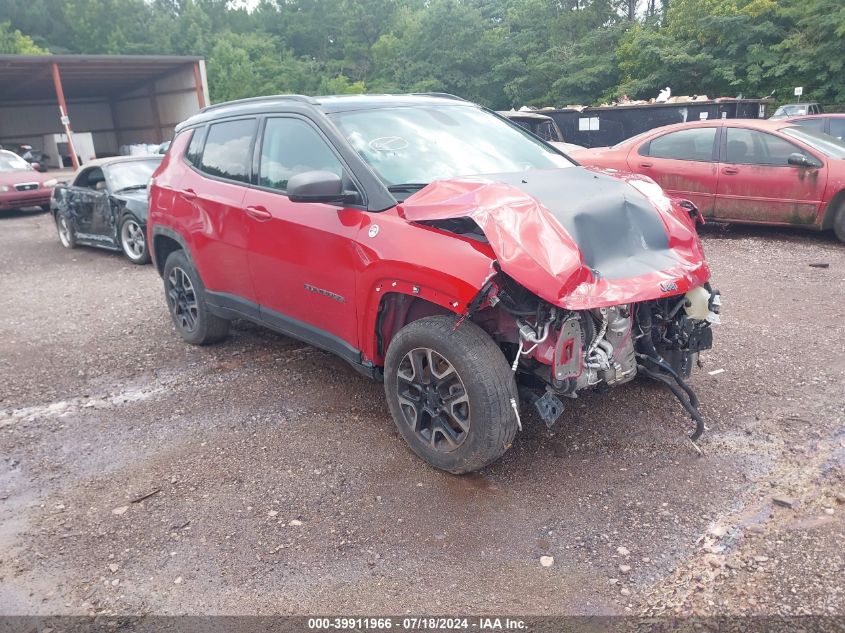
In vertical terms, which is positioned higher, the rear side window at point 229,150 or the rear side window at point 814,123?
the rear side window at point 229,150

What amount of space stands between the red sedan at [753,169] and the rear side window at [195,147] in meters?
6.34

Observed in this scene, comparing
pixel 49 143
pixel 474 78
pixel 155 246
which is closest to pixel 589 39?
pixel 474 78

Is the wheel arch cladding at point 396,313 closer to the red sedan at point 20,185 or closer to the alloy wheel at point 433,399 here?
the alloy wheel at point 433,399

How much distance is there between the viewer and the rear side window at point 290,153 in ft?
12.9

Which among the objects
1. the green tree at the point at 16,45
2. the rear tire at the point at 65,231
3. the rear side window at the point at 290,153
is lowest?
the rear tire at the point at 65,231

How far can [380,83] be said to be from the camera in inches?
2003

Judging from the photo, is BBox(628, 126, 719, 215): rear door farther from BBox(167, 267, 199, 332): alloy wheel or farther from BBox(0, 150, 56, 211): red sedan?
BBox(0, 150, 56, 211): red sedan

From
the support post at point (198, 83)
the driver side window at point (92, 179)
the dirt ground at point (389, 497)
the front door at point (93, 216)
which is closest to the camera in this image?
the dirt ground at point (389, 497)

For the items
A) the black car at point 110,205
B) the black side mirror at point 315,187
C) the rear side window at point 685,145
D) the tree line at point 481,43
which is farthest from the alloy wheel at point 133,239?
the tree line at point 481,43

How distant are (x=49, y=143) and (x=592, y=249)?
37.7 meters

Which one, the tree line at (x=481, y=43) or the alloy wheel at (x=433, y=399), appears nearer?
the alloy wheel at (x=433, y=399)

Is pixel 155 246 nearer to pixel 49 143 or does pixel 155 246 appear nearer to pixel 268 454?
pixel 268 454

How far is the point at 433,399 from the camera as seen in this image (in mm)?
3359

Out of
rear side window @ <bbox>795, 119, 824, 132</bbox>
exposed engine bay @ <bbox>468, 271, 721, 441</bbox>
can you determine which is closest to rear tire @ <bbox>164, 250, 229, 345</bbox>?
→ exposed engine bay @ <bbox>468, 271, 721, 441</bbox>
